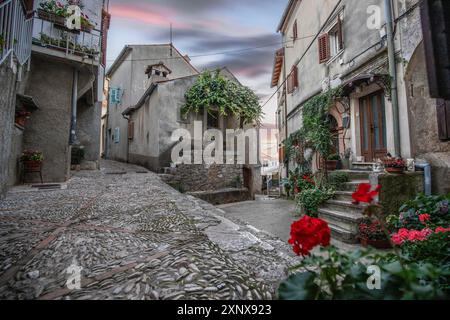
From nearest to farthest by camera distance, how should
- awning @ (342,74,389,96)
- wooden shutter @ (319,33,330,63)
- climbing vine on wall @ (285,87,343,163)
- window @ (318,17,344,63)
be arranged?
1. awning @ (342,74,389,96)
2. climbing vine on wall @ (285,87,343,163)
3. window @ (318,17,344,63)
4. wooden shutter @ (319,33,330,63)

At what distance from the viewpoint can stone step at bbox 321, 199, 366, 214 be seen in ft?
14.4

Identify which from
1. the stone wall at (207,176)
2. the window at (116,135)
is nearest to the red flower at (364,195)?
the stone wall at (207,176)

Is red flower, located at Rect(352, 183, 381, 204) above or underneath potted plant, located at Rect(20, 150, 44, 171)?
underneath

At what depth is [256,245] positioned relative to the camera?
6.15 feet

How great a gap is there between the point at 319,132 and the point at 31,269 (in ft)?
24.0

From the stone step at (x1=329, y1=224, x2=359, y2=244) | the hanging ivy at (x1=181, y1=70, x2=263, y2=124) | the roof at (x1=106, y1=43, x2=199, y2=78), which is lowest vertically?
the stone step at (x1=329, y1=224, x2=359, y2=244)

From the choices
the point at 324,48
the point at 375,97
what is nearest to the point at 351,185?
the point at 375,97

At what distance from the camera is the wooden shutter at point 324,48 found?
25.4ft

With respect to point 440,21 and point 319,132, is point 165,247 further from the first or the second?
point 319,132

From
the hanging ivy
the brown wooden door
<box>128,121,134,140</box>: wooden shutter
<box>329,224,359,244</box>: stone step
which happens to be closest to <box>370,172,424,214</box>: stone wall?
<box>329,224,359,244</box>: stone step

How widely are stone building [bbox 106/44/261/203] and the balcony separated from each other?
3.09 m

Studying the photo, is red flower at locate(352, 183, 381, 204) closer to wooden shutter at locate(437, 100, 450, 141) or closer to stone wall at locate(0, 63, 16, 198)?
wooden shutter at locate(437, 100, 450, 141)

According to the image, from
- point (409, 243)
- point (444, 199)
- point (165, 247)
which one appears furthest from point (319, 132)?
point (165, 247)

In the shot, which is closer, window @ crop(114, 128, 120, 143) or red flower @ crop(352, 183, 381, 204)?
red flower @ crop(352, 183, 381, 204)
